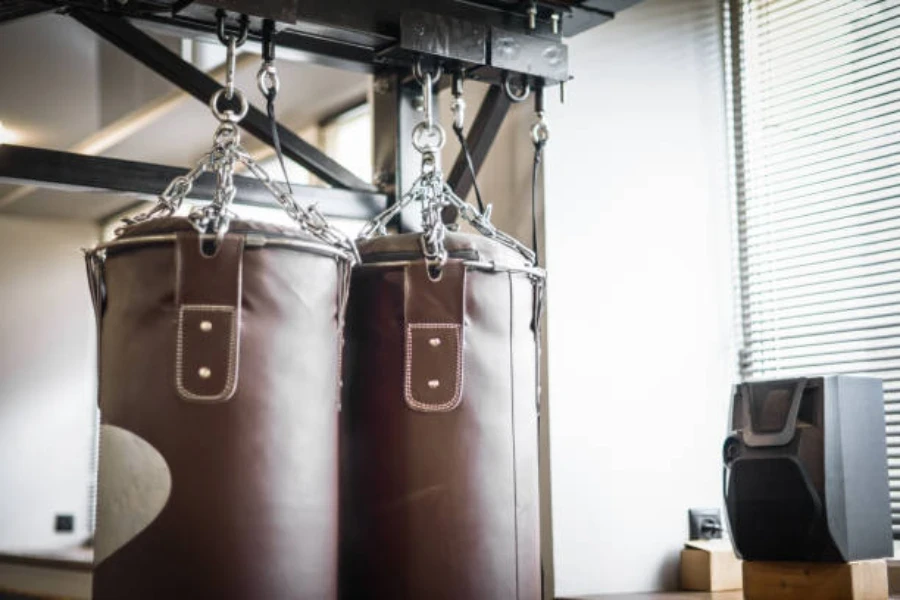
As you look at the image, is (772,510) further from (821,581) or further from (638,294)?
(638,294)

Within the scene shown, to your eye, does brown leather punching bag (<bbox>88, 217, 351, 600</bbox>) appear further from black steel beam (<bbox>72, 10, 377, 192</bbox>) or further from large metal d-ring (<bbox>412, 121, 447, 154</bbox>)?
black steel beam (<bbox>72, 10, 377, 192</bbox>)

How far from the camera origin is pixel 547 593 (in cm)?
282

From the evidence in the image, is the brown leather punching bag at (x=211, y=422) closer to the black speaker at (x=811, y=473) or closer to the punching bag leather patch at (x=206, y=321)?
the punching bag leather patch at (x=206, y=321)

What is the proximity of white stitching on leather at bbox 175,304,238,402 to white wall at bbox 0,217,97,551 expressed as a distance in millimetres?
6659

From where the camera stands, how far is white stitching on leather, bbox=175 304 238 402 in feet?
5.46

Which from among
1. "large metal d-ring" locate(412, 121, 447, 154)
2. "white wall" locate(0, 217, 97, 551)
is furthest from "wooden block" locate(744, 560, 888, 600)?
"white wall" locate(0, 217, 97, 551)

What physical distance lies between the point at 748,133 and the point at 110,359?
2201 mm

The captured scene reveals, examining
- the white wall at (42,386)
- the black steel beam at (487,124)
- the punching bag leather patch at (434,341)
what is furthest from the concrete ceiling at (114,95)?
the punching bag leather patch at (434,341)

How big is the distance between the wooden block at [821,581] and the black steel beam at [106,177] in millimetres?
1348

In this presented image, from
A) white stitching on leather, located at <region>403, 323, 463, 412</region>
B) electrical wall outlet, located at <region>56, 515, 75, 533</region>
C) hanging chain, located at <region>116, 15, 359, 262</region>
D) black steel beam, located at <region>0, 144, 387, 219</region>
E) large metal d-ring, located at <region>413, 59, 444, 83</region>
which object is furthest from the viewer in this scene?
electrical wall outlet, located at <region>56, 515, 75, 533</region>

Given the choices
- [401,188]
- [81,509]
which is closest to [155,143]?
[81,509]

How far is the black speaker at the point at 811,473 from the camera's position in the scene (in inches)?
99.6

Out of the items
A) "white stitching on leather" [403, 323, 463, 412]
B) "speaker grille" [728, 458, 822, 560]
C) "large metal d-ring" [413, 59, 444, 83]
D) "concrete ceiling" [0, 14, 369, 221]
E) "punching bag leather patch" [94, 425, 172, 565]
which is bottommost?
"speaker grille" [728, 458, 822, 560]

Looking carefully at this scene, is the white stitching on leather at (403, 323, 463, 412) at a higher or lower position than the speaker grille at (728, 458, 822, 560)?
higher
